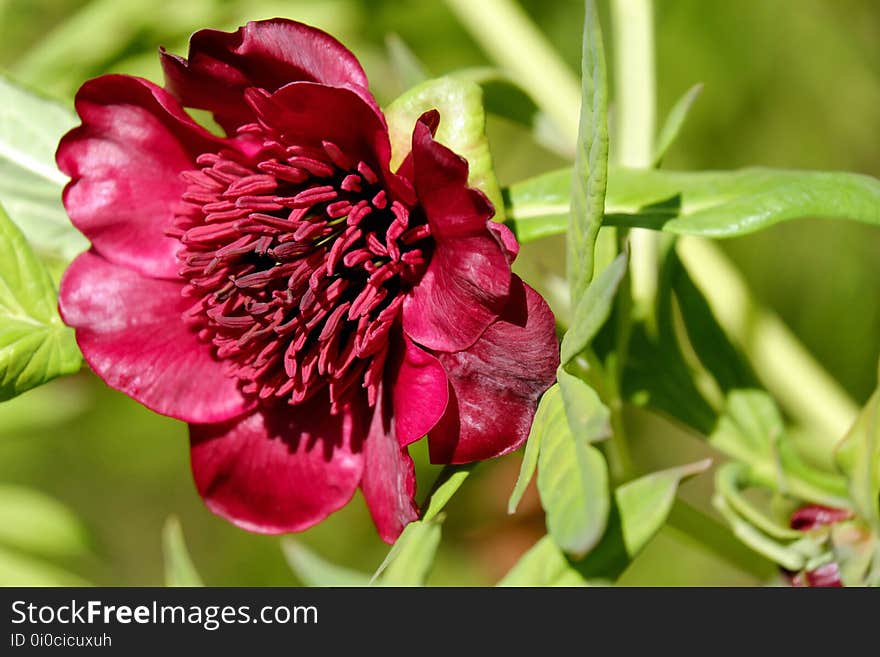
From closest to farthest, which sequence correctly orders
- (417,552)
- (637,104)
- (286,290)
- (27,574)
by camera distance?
(417,552) → (286,290) → (637,104) → (27,574)

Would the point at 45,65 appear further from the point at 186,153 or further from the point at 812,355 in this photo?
the point at 812,355

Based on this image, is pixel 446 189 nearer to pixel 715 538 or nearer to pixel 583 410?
pixel 583 410

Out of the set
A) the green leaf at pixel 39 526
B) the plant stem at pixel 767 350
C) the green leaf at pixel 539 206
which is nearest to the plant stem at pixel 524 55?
the plant stem at pixel 767 350

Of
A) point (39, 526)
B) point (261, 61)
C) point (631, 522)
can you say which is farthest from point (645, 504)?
point (39, 526)

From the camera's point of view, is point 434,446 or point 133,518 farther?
point 133,518

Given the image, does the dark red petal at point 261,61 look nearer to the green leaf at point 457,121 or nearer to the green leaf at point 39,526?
the green leaf at point 457,121

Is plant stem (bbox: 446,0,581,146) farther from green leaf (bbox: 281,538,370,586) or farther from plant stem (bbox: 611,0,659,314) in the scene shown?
green leaf (bbox: 281,538,370,586)

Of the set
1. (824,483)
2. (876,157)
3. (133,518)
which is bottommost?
(133,518)

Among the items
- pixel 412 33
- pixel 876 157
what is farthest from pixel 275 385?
pixel 876 157
